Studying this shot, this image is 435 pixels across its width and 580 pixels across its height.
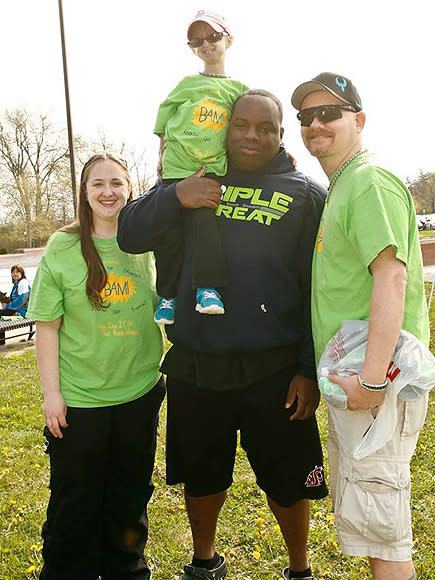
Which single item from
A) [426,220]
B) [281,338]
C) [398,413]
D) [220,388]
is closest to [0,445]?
[220,388]

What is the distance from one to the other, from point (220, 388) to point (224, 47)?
1675mm

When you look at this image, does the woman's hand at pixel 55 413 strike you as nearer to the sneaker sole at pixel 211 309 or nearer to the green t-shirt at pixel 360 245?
the sneaker sole at pixel 211 309

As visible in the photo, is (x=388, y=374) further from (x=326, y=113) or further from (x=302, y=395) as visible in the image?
(x=326, y=113)

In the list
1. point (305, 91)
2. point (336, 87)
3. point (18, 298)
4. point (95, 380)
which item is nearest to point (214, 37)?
point (305, 91)

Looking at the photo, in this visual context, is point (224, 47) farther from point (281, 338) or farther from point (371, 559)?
point (371, 559)

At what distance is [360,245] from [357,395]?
540mm

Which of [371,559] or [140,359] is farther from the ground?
[140,359]

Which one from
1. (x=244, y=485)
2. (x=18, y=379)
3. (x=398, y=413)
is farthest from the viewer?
(x=18, y=379)

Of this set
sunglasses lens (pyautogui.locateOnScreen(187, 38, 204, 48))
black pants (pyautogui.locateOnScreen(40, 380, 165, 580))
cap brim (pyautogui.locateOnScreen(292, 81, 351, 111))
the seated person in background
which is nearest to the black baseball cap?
cap brim (pyautogui.locateOnScreen(292, 81, 351, 111))

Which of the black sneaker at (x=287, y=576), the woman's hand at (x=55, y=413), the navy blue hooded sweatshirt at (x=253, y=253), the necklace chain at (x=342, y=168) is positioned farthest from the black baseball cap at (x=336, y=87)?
the black sneaker at (x=287, y=576)

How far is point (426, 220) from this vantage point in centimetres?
4925

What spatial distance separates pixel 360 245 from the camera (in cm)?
180

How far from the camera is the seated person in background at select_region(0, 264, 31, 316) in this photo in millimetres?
10117

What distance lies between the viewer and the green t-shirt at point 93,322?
2.33 meters
